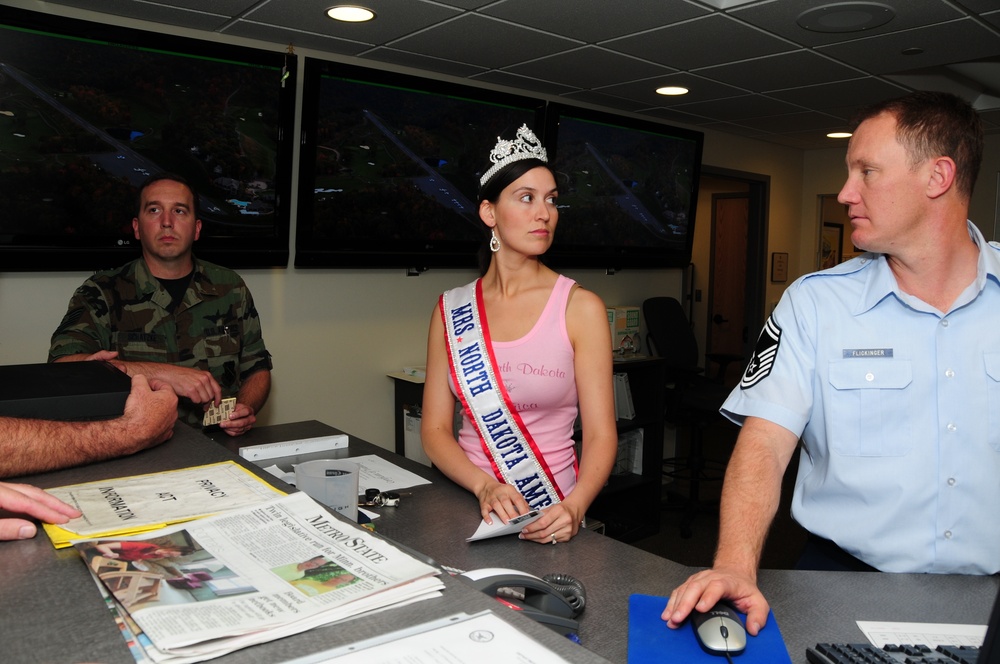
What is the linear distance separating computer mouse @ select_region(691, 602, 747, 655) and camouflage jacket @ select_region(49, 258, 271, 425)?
6.10 feet

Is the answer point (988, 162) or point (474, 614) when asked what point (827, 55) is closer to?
point (988, 162)

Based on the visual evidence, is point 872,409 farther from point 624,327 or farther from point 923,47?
point 624,327

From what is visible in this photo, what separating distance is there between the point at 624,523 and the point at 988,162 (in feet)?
12.8

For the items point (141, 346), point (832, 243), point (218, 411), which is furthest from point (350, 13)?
point (832, 243)

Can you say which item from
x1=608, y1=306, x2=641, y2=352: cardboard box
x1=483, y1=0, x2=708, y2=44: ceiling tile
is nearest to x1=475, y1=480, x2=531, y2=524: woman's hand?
x1=483, y1=0, x2=708, y2=44: ceiling tile

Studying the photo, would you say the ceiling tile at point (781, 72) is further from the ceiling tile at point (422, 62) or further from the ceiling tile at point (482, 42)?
the ceiling tile at point (422, 62)

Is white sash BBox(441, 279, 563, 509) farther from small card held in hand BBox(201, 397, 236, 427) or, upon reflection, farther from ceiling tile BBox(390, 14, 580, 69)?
ceiling tile BBox(390, 14, 580, 69)

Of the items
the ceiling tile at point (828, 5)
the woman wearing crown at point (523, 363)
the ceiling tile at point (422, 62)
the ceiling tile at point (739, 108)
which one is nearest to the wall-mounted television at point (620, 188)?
the ceiling tile at point (739, 108)

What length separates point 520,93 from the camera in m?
4.30

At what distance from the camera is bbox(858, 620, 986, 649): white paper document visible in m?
1.06

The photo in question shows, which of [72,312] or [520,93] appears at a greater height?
[520,93]

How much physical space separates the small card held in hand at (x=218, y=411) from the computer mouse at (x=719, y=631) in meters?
1.54

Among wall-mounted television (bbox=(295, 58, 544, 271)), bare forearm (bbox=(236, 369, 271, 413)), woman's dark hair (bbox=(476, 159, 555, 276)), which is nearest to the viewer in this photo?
woman's dark hair (bbox=(476, 159, 555, 276))

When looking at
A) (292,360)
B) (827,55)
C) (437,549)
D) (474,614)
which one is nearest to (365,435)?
(292,360)
